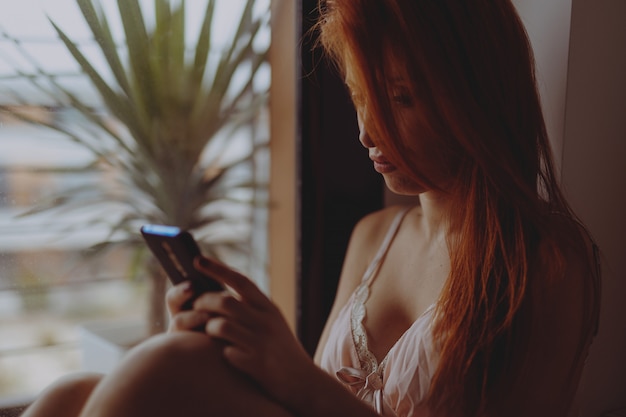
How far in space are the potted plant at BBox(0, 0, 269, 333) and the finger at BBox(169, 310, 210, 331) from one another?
Answer: 0.42 metres

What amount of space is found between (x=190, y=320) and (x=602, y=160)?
0.78 metres

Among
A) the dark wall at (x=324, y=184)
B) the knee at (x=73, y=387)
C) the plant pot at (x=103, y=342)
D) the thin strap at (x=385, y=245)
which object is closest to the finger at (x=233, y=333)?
the knee at (x=73, y=387)

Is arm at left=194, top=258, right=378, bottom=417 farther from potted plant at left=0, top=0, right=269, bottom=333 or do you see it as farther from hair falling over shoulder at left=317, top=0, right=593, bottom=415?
potted plant at left=0, top=0, right=269, bottom=333

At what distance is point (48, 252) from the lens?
3.89 ft

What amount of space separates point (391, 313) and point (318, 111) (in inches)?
19.1

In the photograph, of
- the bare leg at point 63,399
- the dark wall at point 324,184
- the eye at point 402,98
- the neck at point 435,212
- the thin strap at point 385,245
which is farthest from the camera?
the dark wall at point 324,184

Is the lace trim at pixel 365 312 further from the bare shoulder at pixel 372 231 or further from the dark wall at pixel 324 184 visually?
the dark wall at pixel 324 184

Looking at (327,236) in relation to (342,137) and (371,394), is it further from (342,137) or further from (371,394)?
(371,394)

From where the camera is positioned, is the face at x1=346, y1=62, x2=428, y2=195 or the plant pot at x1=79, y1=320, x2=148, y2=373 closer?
the face at x1=346, y1=62, x2=428, y2=195

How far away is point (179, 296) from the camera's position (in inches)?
34.1

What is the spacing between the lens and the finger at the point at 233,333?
81 cm

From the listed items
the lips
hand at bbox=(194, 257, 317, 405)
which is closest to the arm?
hand at bbox=(194, 257, 317, 405)

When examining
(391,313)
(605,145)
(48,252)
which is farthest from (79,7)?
(605,145)

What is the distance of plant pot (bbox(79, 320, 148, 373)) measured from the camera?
4.20 ft
